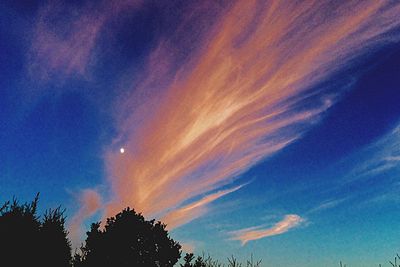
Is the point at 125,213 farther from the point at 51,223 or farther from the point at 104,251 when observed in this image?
the point at 51,223

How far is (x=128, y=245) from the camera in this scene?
110ft

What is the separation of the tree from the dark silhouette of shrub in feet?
30.3

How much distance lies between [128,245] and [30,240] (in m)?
14.7

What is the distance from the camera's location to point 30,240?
791 inches

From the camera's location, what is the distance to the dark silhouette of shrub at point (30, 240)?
744 inches

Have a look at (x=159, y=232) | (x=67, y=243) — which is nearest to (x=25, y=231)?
(x=67, y=243)

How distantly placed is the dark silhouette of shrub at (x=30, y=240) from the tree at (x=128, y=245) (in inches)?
363

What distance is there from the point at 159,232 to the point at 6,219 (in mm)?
19433

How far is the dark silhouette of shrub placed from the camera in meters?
18.9

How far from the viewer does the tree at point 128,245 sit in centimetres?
3198

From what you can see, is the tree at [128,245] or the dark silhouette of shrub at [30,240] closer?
the dark silhouette of shrub at [30,240]

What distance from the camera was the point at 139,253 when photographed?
111 feet

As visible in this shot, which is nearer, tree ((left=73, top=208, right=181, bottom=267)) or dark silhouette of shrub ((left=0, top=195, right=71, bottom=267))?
dark silhouette of shrub ((left=0, top=195, right=71, bottom=267))

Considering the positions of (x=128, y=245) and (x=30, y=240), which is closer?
(x=30, y=240)
